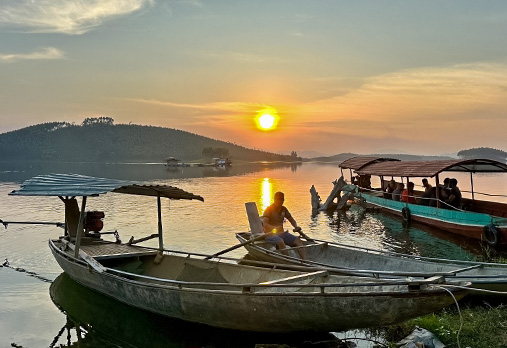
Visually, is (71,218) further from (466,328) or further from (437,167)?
(437,167)

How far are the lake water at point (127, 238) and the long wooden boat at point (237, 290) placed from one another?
0.71 m

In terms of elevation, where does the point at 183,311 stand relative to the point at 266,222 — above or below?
below

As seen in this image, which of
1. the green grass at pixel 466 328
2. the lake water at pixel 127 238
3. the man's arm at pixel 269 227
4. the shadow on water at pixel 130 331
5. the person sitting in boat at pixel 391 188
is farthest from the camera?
the person sitting in boat at pixel 391 188

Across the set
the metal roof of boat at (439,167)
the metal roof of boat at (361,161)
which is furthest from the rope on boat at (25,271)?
the metal roof of boat at (361,161)

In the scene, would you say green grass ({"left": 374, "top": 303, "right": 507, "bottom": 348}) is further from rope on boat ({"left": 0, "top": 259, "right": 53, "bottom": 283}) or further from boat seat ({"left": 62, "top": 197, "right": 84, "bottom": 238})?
rope on boat ({"left": 0, "top": 259, "right": 53, "bottom": 283})

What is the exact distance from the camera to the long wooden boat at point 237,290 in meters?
7.17

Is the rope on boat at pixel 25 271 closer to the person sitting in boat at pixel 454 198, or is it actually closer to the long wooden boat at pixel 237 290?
the long wooden boat at pixel 237 290

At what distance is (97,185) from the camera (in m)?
11.6

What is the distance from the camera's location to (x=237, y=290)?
968 centimetres

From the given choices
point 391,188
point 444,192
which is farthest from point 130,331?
point 391,188

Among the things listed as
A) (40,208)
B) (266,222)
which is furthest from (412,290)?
(40,208)

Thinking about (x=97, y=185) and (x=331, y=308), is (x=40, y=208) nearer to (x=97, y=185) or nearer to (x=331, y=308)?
(x=97, y=185)

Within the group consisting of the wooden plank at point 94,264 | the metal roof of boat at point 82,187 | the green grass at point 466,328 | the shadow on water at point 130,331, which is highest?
the metal roof of boat at point 82,187

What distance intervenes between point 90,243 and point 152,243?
20.5 ft
